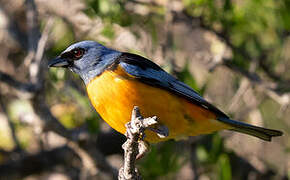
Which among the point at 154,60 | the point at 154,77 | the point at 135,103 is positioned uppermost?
the point at 154,77

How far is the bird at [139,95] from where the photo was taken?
4.93 m

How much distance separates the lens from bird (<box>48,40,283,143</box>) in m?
4.93

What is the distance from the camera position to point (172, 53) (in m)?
6.86

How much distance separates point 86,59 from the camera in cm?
549

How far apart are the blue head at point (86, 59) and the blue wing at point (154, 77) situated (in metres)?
0.18

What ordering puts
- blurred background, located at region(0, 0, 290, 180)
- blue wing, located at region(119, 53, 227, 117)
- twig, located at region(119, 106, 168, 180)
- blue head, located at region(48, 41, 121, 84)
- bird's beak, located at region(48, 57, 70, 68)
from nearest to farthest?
twig, located at region(119, 106, 168, 180)
blue wing, located at region(119, 53, 227, 117)
blue head, located at region(48, 41, 121, 84)
bird's beak, located at region(48, 57, 70, 68)
blurred background, located at region(0, 0, 290, 180)

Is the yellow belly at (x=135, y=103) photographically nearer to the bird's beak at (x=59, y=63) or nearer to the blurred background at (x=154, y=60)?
the bird's beak at (x=59, y=63)

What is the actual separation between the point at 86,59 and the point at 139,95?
0.85 metres

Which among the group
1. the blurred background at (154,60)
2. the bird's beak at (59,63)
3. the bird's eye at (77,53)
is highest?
the bird's eye at (77,53)

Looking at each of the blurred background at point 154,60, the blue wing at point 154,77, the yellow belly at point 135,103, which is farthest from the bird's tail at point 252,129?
the blurred background at point 154,60

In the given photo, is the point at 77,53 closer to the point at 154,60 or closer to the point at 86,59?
the point at 86,59

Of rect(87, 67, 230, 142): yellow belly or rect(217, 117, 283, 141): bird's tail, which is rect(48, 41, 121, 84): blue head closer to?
rect(87, 67, 230, 142): yellow belly

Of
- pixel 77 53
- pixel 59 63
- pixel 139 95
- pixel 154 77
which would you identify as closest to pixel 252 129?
pixel 154 77

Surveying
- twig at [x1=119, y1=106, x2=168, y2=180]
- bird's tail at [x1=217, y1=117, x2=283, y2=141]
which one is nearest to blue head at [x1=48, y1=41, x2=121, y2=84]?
twig at [x1=119, y1=106, x2=168, y2=180]
